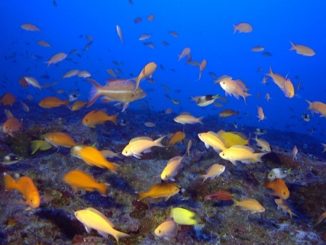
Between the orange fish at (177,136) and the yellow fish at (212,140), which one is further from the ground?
the yellow fish at (212,140)

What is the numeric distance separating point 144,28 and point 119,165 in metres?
143

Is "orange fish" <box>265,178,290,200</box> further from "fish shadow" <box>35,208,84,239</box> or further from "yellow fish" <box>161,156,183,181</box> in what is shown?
"fish shadow" <box>35,208,84,239</box>

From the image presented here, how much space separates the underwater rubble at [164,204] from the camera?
435 cm

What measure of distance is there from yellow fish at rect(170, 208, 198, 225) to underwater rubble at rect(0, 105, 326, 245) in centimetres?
41

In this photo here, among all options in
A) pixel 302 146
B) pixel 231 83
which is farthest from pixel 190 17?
pixel 231 83

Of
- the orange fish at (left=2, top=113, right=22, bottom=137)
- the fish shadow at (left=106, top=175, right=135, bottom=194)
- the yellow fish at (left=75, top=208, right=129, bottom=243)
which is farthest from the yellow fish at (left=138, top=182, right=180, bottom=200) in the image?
the orange fish at (left=2, top=113, right=22, bottom=137)

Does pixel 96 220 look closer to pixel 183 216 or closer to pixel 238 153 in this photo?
pixel 183 216

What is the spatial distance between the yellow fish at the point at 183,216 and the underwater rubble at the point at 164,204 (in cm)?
41

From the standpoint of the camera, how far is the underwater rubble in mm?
4352

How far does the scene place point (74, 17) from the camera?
473 feet

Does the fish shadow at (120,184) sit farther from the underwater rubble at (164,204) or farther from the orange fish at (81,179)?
the orange fish at (81,179)

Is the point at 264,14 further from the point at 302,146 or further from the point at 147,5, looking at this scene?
the point at 302,146

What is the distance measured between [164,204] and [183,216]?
1037 millimetres

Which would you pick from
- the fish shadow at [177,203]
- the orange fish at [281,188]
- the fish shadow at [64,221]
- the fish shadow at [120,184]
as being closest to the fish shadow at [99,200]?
the fish shadow at [120,184]
